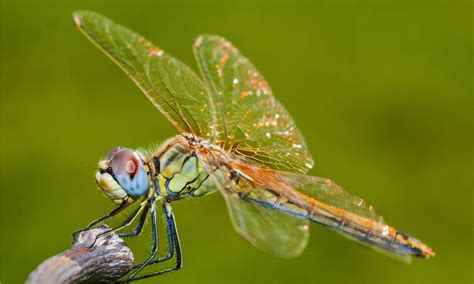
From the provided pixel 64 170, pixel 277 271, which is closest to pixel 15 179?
pixel 64 170

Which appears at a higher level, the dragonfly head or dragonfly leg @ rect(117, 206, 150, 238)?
the dragonfly head

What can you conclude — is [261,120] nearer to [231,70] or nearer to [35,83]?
[231,70]

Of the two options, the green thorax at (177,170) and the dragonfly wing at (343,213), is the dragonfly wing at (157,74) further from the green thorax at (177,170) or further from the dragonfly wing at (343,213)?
the dragonfly wing at (343,213)

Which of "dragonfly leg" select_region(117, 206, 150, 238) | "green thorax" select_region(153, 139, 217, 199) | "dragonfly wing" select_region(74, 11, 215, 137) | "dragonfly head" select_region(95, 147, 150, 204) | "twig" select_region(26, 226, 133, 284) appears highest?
"dragonfly wing" select_region(74, 11, 215, 137)

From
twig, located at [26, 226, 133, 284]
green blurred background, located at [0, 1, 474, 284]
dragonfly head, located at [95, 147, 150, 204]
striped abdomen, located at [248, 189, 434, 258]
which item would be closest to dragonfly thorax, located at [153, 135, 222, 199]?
dragonfly head, located at [95, 147, 150, 204]

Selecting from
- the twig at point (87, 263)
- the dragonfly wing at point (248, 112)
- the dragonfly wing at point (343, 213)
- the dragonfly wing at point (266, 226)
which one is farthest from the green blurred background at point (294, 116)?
the twig at point (87, 263)

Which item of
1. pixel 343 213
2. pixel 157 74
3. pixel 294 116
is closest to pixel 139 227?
pixel 157 74

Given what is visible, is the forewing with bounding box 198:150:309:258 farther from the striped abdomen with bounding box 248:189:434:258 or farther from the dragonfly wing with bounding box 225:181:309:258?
the striped abdomen with bounding box 248:189:434:258
